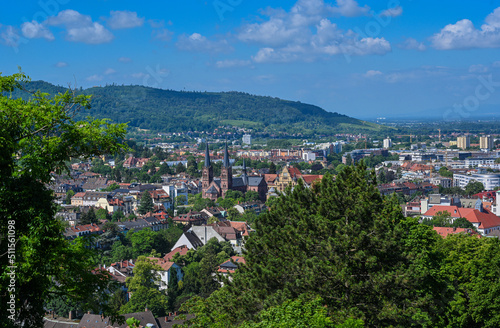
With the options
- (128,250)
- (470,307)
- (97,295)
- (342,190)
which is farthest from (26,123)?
(128,250)

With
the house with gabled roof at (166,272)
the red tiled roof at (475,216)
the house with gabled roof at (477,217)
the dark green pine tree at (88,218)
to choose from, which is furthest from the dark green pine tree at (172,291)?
the red tiled roof at (475,216)

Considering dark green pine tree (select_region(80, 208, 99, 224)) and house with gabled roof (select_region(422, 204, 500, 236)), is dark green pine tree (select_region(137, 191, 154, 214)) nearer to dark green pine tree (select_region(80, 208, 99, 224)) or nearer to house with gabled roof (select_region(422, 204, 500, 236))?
dark green pine tree (select_region(80, 208, 99, 224))

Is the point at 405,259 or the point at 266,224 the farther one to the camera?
the point at 266,224

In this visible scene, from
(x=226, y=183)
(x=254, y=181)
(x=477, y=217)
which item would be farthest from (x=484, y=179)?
(x=477, y=217)

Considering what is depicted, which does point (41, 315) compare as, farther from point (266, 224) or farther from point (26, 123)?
point (266, 224)

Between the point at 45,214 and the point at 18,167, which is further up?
the point at 18,167

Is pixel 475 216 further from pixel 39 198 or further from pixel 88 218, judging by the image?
pixel 39 198
